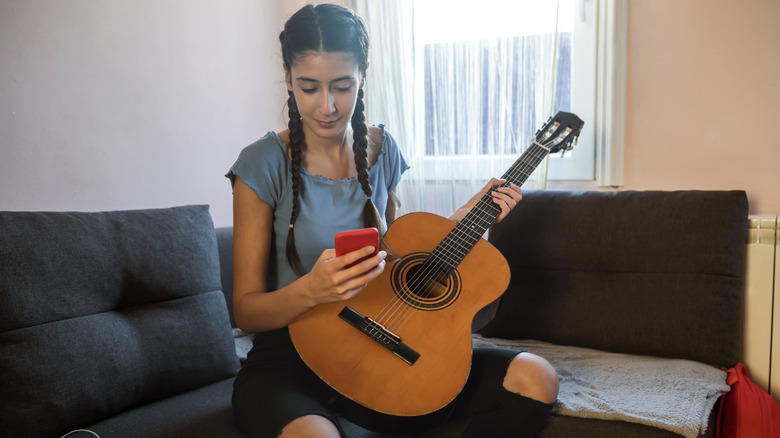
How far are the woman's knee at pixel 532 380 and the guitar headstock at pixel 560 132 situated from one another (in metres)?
0.66

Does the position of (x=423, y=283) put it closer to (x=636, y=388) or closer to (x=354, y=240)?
(x=354, y=240)

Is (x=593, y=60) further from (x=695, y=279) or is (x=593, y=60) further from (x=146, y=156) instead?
(x=146, y=156)

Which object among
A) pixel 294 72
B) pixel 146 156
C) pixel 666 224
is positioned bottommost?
pixel 666 224

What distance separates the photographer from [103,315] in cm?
128

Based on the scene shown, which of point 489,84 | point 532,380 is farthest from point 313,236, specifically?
point 489,84

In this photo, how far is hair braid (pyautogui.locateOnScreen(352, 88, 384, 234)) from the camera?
1.34 meters

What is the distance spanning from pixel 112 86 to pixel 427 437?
139 centimetres

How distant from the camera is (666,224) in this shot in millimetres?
1510

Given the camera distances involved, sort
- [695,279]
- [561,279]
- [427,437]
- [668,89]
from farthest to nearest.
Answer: [668,89], [561,279], [695,279], [427,437]

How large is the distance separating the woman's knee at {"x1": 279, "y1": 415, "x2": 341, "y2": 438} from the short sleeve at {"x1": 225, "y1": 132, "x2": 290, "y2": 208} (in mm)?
497

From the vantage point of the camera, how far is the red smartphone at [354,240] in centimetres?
91

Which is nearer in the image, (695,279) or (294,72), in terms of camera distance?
(294,72)

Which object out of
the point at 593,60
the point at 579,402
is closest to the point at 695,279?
the point at 579,402

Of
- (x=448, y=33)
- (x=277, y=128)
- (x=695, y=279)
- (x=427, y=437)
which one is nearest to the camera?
(x=427, y=437)
